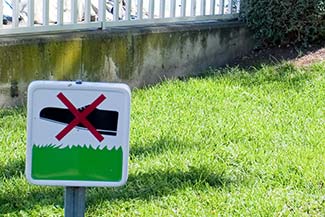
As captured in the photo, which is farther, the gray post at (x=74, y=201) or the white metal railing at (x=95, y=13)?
the white metal railing at (x=95, y=13)

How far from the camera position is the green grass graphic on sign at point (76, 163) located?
1.83 meters

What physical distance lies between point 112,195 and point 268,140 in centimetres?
143

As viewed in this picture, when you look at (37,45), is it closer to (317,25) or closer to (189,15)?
(189,15)

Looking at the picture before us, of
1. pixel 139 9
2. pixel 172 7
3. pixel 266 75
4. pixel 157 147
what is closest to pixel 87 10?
pixel 139 9

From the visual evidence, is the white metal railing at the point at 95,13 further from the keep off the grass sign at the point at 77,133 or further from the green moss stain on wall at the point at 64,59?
the keep off the grass sign at the point at 77,133

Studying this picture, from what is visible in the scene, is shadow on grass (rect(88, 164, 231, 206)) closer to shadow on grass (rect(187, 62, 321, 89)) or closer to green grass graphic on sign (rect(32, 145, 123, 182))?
green grass graphic on sign (rect(32, 145, 123, 182))

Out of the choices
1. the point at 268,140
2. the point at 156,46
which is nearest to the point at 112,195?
the point at 268,140

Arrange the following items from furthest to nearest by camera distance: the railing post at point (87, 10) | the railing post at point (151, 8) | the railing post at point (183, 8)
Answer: the railing post at point (183, 8)
the railing post at point (151, 8)
the railing post at point (87, 10)

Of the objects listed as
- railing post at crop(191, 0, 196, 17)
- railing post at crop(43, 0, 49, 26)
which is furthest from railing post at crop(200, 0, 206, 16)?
railing post at crop(43, 0, 49, 26)

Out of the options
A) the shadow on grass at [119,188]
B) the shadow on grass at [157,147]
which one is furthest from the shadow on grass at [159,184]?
the shadow on grass at [157,147]

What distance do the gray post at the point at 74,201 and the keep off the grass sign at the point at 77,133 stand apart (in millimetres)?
62

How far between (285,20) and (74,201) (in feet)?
19.5

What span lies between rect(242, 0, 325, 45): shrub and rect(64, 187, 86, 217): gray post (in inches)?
229

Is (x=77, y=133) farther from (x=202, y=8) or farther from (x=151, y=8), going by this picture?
(x=202, y=8)
